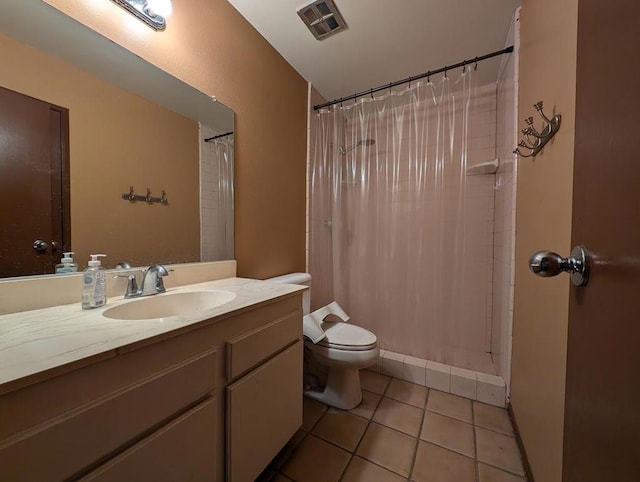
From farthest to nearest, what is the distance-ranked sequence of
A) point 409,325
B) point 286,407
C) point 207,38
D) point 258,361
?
1. point 409,325
2. point 207,38
3. point 286,407
4. point 258,361

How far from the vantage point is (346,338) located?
1.52 meters

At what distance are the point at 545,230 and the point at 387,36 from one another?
1398mm

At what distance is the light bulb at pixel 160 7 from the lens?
3.42 ft

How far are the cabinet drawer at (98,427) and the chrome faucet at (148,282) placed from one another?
1.54ft

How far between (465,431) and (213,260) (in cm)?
162

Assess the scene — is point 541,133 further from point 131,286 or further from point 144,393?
point 131,286

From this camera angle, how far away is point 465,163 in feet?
5.68

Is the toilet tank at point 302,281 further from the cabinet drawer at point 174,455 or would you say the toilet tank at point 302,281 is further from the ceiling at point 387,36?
the ceiling at point 387,36

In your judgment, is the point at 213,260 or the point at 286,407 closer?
the point at 286,407

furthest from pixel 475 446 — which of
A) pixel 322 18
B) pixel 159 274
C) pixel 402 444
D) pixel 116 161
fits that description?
pixel 322 18

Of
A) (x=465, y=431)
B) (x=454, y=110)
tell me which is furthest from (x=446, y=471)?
(x=454, y=110)

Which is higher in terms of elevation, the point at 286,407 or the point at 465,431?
the point at 286,407

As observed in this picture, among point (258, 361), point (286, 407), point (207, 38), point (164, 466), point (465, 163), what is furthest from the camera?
point (465, 163)

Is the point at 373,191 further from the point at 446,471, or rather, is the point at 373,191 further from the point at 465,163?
the point at 446,471
